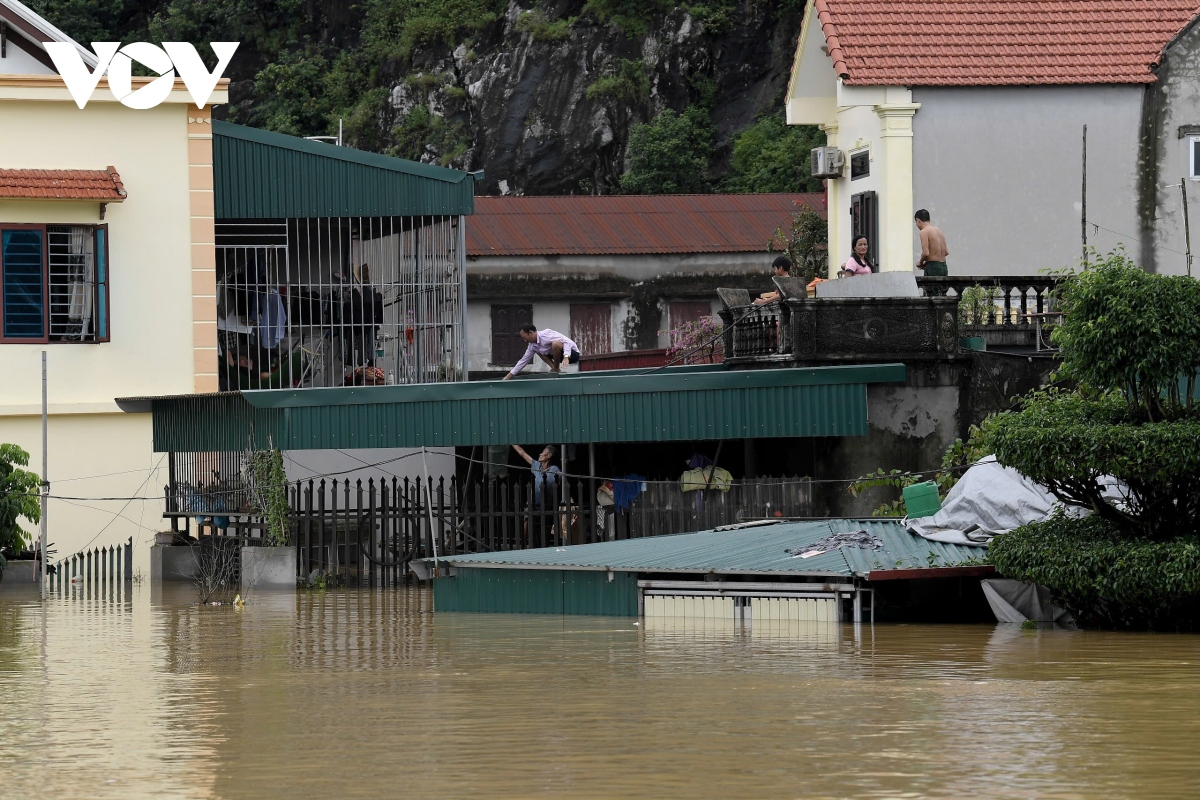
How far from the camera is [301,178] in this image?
28.2m

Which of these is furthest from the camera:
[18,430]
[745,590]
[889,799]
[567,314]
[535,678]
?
Answer: [567,314]

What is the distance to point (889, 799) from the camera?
347 inches

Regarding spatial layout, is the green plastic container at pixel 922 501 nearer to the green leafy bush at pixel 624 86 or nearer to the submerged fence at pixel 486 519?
the submerged fence at pixel 486 519

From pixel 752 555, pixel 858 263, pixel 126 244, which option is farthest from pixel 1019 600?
pixel 126 244

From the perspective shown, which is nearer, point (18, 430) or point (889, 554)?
point (889, 554)

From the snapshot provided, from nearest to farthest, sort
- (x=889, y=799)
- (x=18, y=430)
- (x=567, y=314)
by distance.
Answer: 1. (x=889, y=799)
2. (x=18, y=430)
3. (x=567, y=314)

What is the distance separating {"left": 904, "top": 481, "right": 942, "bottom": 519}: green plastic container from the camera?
64.4 feet

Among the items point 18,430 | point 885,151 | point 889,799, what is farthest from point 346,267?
point 889,799

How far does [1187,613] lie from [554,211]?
A: 31.6 m

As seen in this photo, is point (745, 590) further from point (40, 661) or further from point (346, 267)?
point (346, 267)

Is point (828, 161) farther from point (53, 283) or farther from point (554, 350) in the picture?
point (53, 283)

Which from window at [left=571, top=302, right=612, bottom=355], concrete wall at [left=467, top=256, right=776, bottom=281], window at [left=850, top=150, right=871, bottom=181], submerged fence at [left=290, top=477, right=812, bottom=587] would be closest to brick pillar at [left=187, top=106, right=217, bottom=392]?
submerged fence at [left=290, top=477, right=812, bottom=587]

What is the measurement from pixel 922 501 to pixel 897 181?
9.81 m

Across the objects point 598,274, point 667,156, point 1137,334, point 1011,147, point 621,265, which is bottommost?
point 1137,334
